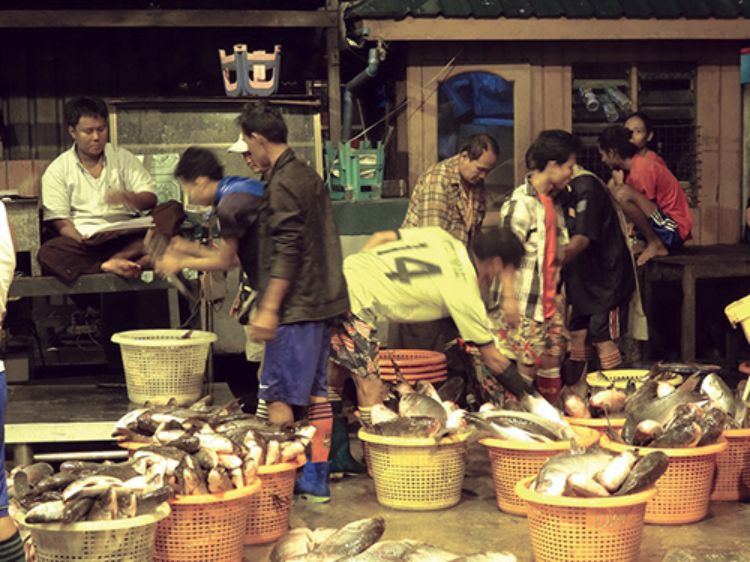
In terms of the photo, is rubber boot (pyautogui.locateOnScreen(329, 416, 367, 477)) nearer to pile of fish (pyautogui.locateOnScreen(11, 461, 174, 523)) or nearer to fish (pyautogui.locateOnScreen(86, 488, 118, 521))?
pile of fish (pyautogui.locateOnScreen(11, 461, 174, 523))

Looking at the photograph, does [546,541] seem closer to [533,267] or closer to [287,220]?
[287,220]

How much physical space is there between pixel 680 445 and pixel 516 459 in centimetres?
92

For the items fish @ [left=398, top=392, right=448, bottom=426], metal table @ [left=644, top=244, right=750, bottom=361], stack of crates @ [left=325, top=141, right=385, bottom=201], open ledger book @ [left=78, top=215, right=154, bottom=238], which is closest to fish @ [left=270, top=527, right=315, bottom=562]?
fish @ [left=398, top=392, right=448, bottom=426]

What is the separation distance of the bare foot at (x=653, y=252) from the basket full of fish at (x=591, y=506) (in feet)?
18.5

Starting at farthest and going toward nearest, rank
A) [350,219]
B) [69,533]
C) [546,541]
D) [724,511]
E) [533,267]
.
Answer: [350,219] < [533,267] < [724,511] < [546,541] < [69,533]

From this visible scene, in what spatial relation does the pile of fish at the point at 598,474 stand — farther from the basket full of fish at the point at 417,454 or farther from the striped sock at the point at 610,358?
the striped sock at the point at 610,358

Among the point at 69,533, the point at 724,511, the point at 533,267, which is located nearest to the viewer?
the point at 69,533

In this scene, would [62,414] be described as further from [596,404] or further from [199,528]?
[596,404]

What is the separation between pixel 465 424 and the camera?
773cm

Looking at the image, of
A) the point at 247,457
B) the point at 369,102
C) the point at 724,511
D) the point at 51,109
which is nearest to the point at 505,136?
the point at 369,102

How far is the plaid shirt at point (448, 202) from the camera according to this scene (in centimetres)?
1003

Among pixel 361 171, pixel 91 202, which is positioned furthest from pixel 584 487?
pixel 361 171

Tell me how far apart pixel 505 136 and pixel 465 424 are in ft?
16.7

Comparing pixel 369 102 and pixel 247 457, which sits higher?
pixel 369 102
